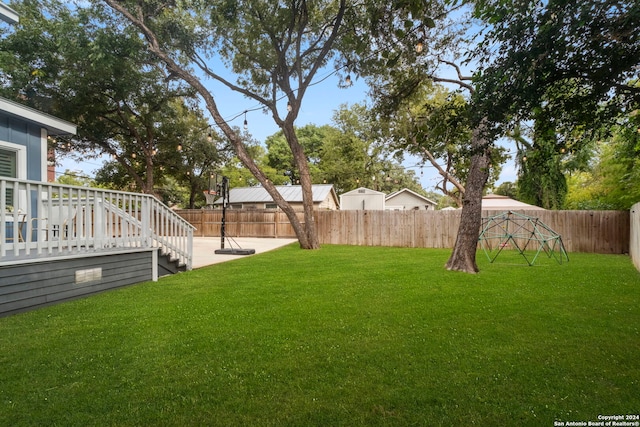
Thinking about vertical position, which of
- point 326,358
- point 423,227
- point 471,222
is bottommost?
point 326,358

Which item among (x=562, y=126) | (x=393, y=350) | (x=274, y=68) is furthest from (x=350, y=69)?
(x=393, y=350)

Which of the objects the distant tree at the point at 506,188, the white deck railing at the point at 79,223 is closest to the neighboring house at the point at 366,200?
the white deck railing at the point at 79,223

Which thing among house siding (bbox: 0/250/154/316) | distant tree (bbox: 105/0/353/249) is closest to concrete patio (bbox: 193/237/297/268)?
distant tree (bbox: 105/0/353/249)

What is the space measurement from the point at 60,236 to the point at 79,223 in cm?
35

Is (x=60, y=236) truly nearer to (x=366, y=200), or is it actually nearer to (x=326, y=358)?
(x=326, y=358)

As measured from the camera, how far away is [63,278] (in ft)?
14.5

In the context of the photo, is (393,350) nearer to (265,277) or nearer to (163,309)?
(163,309)

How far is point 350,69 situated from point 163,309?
31.0 feet

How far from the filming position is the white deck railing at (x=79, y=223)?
13.1 ft

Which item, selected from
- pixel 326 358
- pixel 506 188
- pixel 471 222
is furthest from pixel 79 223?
pixel 506 188

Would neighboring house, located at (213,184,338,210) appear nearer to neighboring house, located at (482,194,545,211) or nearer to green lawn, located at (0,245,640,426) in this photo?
neighboring house, located at (482,194,545,211)

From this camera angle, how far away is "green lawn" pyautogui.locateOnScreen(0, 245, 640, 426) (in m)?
1.91

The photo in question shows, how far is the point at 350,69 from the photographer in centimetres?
1098

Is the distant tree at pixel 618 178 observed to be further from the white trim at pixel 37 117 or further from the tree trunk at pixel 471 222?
the white trim at pixel 37 117
